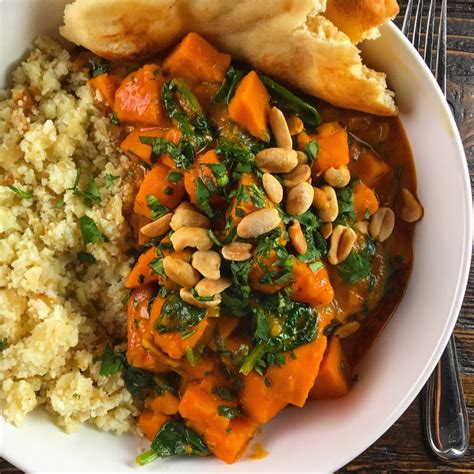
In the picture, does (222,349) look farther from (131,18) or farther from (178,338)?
(131,18)

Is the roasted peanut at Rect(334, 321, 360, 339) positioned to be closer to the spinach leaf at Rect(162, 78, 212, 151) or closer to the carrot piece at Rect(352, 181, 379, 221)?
the carrot piece at Rect(352, 181, 379, 221)

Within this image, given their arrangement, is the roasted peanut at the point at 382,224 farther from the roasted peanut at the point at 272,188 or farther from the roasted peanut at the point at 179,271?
the roasted peanut at the point at 179,271

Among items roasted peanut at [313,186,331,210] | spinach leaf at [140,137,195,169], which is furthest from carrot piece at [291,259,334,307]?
spinach leaf at [140,137,195,169]

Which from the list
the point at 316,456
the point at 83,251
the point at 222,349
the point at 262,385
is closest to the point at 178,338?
the point at 222,349

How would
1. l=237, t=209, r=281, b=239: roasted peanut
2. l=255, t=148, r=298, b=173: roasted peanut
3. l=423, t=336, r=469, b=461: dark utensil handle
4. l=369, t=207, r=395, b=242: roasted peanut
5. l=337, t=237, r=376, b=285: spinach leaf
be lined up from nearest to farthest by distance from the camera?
l=237, t=209, r=281, b=239: roasted peanut → l=255, t=148, r=298, b=173: roasted peanut → l=337, t=237, r=376, b=285: spinach leaf → l=369, t=207, r=395, b=242: roasted peanut → l=423, t=336, r=469, b=461: dark utensil handle

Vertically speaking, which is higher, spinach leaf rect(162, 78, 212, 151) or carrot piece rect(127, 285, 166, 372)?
spinach leaf rect(162, 78, 212, 151)
